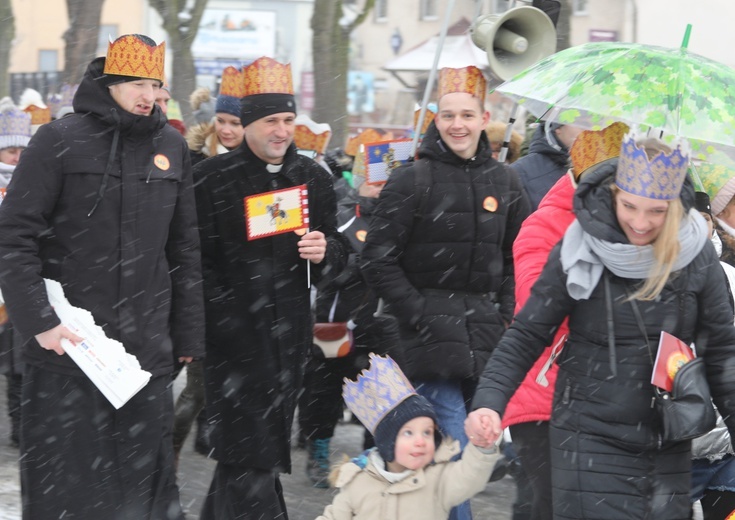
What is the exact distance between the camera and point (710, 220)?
501 cm

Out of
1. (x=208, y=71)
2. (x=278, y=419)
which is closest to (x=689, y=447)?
(x=278, y=419)

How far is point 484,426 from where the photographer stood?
3965 millimetres

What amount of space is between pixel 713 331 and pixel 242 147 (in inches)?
98.1

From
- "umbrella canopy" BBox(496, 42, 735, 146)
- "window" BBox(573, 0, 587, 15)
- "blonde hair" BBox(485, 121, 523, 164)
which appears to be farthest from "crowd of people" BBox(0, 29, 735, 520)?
"window" BBox(573, 0, 587, 15)

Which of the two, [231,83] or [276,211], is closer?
[276,211]

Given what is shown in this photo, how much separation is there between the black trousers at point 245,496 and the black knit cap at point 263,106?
1.59m

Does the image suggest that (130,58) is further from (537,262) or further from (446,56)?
(446,56)

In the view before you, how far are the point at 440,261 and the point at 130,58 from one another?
1634 millimetres

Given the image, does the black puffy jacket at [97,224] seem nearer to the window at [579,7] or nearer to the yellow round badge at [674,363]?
the yellow round badge at [674,363]

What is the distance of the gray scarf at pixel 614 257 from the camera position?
3.88 m

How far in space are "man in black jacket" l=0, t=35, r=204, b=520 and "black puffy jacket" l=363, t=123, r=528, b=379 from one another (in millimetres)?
1032

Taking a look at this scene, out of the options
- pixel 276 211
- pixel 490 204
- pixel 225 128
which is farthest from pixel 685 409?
pixel 225 128

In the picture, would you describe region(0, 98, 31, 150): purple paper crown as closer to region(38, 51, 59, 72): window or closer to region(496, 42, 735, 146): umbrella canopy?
region(496, 42, 735, 146): umbrella canopy

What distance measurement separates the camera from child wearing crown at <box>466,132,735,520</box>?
389cm
